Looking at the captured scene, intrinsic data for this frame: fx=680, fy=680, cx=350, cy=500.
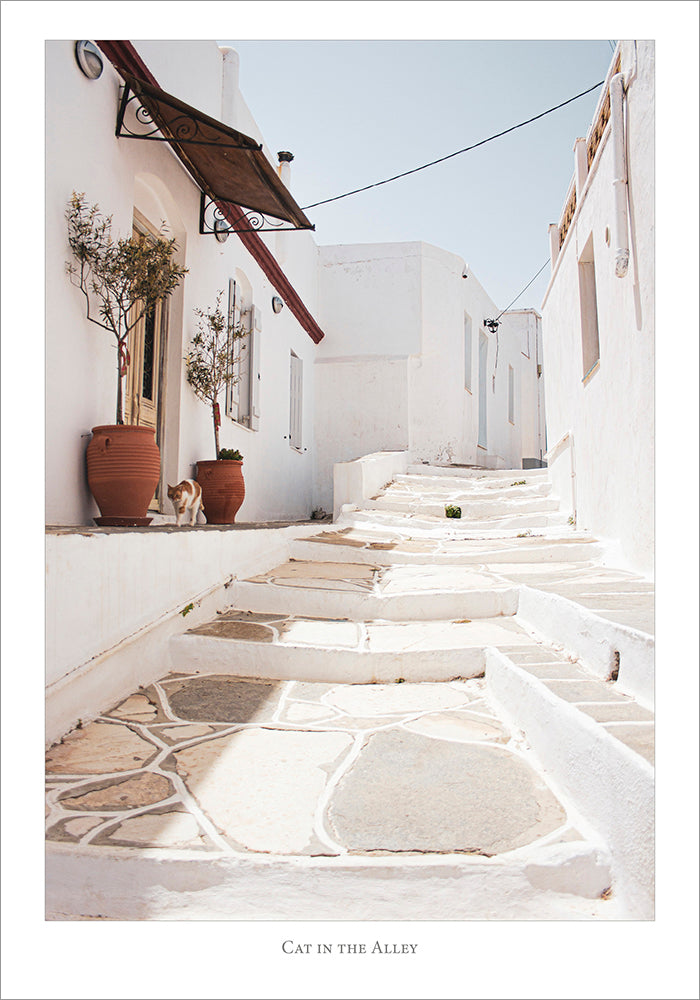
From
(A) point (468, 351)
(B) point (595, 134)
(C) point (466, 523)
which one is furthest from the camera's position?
(A) point (468, 351)

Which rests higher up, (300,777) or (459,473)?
(459,473)

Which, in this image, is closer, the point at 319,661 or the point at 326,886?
the point at 326,886

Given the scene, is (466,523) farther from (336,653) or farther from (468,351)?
(468,351)

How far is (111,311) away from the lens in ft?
13.1

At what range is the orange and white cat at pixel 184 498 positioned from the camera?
15.4 ft

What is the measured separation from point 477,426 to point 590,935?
44.4ft

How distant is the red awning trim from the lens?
4164mm

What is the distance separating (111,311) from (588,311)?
3637 millimetres

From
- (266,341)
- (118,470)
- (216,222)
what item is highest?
(216,222)

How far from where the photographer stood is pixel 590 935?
134 cm

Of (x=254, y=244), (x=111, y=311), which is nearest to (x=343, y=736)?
(x=111, y=311)

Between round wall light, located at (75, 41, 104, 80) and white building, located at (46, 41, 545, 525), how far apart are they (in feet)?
0.20

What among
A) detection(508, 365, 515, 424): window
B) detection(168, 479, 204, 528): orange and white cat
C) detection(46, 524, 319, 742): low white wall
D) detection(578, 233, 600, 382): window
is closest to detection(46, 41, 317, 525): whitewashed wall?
detection(168, 479, 204, 528): orange and white cat
